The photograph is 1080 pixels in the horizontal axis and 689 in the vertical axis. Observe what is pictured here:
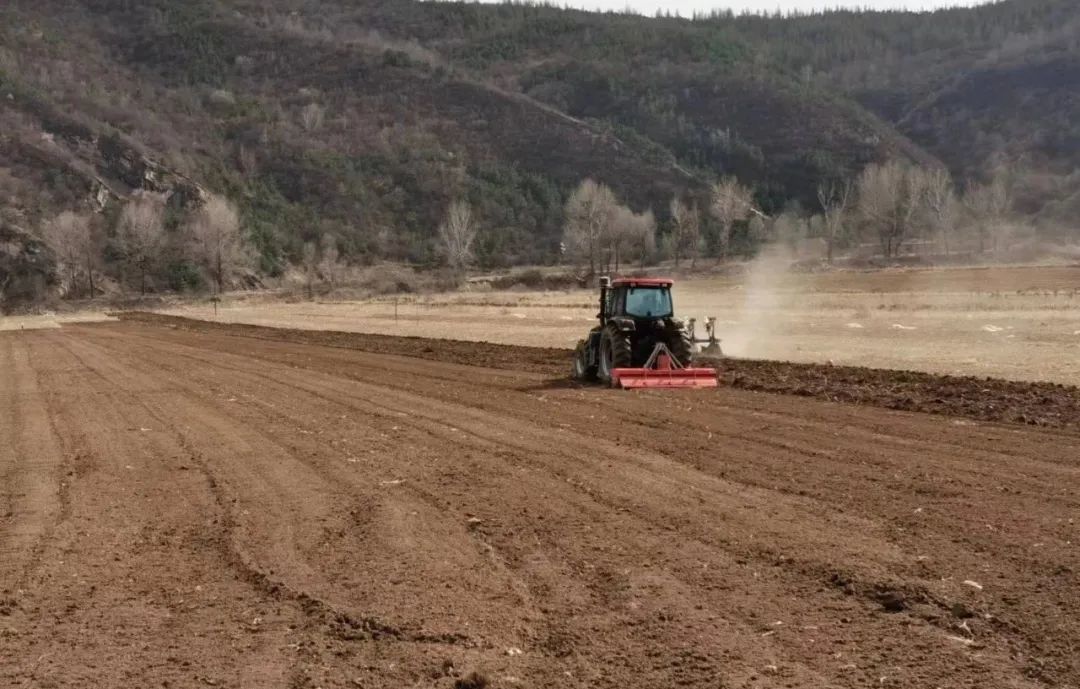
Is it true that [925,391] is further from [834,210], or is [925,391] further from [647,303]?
[834,210]

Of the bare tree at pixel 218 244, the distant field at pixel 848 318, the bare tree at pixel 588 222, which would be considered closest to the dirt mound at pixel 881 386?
the distant field at pixel 848 318

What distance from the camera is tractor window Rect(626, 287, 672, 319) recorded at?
2045cm

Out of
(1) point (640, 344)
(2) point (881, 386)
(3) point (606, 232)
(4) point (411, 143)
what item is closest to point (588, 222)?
(3) point (606, 232)

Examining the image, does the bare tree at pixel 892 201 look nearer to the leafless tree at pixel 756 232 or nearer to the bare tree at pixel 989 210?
the bare tree at pixel 989 210

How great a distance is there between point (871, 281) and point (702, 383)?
176 feet

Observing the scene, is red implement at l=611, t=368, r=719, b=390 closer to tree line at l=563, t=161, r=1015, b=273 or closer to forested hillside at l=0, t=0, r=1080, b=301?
forested hillside at l=0, t=0, r=1080, b=301

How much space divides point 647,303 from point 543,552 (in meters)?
13.2

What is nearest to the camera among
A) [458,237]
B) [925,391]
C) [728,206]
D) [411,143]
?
[925,391]

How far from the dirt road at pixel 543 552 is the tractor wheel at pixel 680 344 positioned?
4.69 metres

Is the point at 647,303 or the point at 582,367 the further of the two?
the point at 582,367

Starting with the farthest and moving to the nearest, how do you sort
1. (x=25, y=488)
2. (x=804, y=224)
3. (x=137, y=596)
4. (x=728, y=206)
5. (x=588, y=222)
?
(x=804, y=224)
(x=588, y=222)
(x=728, y=206)
(x=25, y=488)
(x=137, y=596)

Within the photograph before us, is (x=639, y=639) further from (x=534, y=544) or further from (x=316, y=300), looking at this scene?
(x=316, y=300)

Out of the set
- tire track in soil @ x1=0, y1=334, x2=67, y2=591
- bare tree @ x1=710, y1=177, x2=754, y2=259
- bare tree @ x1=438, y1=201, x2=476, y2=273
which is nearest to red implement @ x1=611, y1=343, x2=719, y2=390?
tire track in soil @ x1=0, y1=334, x2=67, y2=591

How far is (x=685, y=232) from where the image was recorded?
113 m
